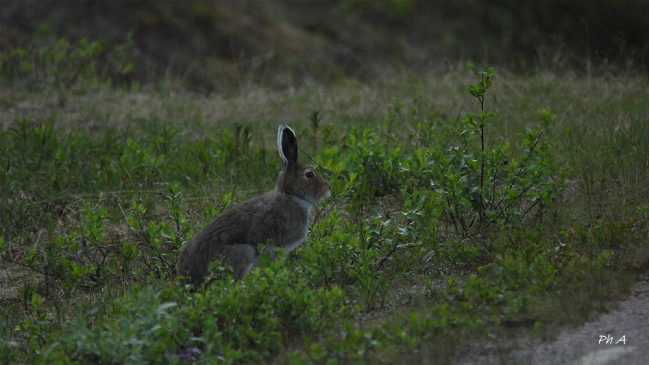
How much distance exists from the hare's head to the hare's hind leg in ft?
2.66

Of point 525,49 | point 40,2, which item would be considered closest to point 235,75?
point 40,2

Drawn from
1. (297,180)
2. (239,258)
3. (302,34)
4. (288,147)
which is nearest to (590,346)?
(239,258)

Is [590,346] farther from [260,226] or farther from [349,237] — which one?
[260,226]

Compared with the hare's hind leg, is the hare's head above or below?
above

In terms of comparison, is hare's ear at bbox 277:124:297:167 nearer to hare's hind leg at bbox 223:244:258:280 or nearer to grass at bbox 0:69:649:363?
grass at bbox 0:69:649:363

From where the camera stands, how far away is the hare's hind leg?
5797mm

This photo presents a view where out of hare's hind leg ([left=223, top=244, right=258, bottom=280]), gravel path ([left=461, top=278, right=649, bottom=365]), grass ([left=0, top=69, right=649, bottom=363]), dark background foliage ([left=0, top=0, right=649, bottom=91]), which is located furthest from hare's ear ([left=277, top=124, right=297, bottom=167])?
dark background foliage ([left=0, top=0, right=649, bottom=91])

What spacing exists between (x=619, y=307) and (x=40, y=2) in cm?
1613

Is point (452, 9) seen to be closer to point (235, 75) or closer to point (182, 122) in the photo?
point (235, 75)

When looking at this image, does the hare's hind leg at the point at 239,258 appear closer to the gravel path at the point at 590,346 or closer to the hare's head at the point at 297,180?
the hare's head at the point at 297,180

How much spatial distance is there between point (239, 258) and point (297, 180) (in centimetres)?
105

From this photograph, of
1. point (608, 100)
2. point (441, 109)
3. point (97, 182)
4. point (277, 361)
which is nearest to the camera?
point (277, 361)

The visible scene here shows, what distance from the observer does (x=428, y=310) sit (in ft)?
17.1

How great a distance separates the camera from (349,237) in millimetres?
6164
